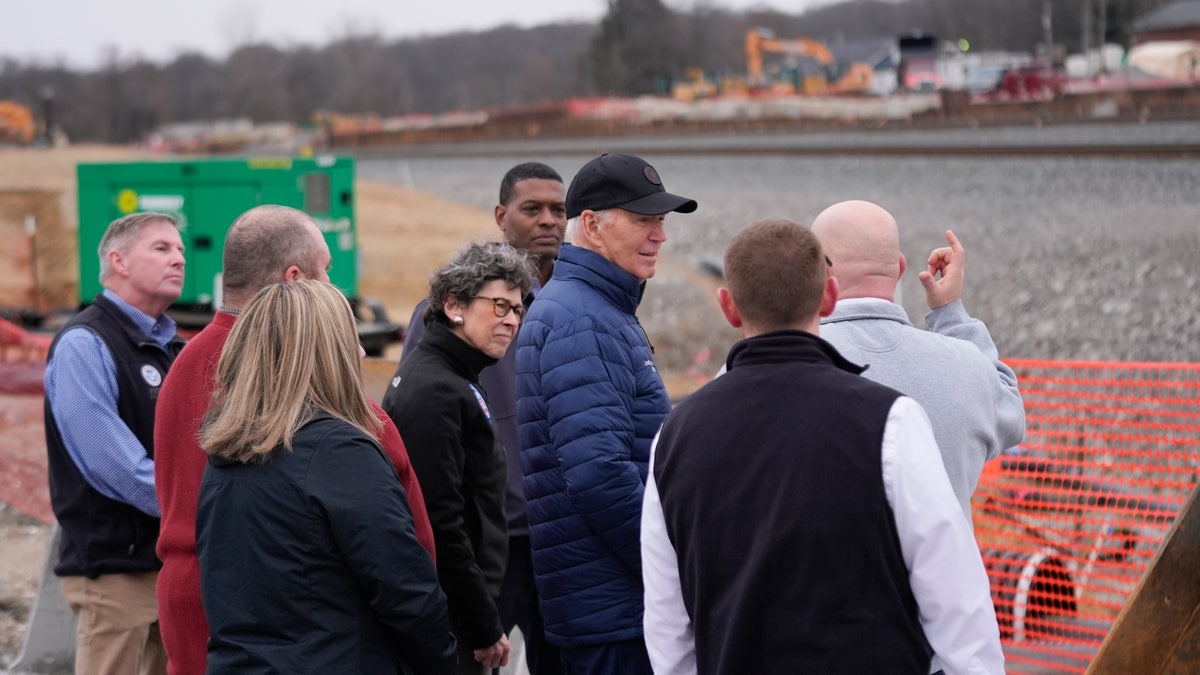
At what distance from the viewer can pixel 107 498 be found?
13.6ft

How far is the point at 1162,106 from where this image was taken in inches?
998

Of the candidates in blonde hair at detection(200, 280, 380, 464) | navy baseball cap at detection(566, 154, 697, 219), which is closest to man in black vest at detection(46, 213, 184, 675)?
blonde hair at detection(200, 280, 380, 464)

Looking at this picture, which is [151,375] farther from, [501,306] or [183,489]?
[501,306]

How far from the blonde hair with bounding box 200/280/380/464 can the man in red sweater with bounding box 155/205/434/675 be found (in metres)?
0.17

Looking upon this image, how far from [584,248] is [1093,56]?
5160 cm

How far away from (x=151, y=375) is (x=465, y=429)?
4.29 feet

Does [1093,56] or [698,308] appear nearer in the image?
[698,308]

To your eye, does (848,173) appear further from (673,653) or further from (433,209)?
(673,653)

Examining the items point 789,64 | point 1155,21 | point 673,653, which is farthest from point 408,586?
point 789,64

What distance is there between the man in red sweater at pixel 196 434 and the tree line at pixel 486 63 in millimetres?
49275

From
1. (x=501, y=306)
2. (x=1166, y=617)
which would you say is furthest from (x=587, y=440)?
(x=1166, y=617)

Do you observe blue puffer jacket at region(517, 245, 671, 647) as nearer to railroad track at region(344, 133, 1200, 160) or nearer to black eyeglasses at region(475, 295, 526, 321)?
black eyeglasses at region(475, 295, 526, 321)

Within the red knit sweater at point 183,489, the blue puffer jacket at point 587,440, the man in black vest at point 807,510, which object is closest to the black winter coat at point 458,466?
the blue puffer jacket at point 587,440

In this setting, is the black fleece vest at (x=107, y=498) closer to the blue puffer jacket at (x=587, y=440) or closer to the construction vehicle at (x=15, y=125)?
the blue puffer jacket at (x=587, y=440)
